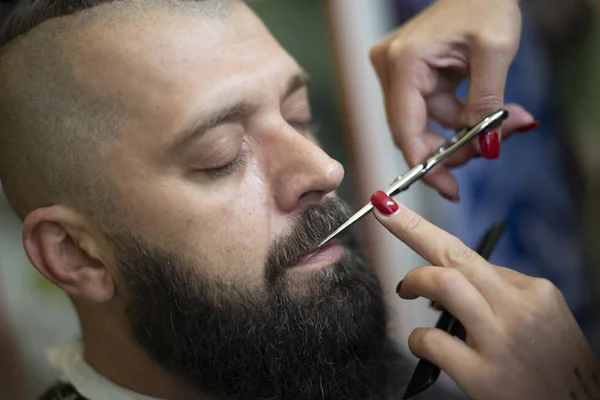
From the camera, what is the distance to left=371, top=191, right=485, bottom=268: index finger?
71 cm

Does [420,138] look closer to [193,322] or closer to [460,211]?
[460,211]

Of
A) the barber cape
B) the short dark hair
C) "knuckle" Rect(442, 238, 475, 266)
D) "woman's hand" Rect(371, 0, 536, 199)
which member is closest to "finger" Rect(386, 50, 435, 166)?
"woman's hand" Rect(371, 0, 536, 199)

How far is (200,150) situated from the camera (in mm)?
747

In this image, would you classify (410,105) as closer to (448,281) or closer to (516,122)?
(516,122)

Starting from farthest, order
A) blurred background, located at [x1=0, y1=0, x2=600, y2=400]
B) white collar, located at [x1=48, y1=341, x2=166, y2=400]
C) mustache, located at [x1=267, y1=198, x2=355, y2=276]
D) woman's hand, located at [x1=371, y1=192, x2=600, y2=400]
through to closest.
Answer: blurred background, located at [x1=0, y1=0, x2=600, y2=400] < white collar, located at [x1=48, y1=341, x2=166, y2=400] < mustache, located at [x1=267, y1=198, x2=355, y2=276] < woman's hand, located at [x1=371, y1=192, x2=600, y2=400]

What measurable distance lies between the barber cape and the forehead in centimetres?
40

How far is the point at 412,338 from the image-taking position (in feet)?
2.39

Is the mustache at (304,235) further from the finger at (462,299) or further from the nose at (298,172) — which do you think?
the finger at (462,299)

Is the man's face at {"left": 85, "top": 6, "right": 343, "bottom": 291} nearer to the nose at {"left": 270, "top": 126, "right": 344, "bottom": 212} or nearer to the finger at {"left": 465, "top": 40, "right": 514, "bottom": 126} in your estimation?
the nose at {"left": 270, "top": 126, "right": 344, "bottom": 212}

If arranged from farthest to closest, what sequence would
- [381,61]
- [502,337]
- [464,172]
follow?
[464,172] → [381,61] → [502,337]

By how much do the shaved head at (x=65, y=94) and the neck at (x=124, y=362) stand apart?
0.57 ft

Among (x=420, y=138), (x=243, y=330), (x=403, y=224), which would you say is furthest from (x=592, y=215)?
(x=243, y=330)

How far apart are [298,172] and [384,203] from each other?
4.3 inches

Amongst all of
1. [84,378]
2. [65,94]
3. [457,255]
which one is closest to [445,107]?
[457,255]
